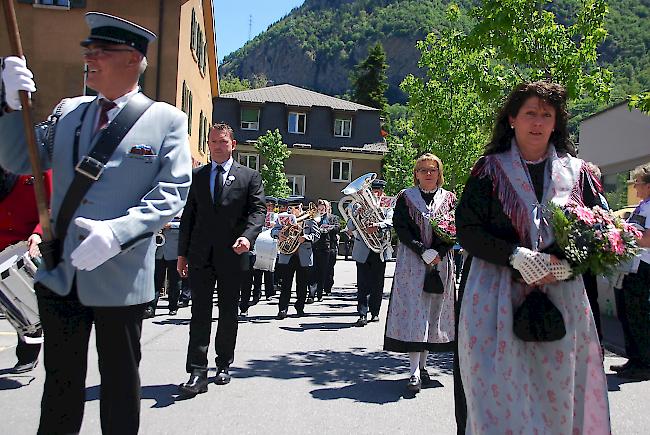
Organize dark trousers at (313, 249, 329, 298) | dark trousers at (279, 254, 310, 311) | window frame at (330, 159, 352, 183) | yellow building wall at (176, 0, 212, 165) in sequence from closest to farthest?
dark trousers at (279, 254, 310, 311) → dark trousers at (313, 249, 329, 298) → yellow building wall at (176, 0, 212, 165) → window frame at (330, 159, 352, 183)

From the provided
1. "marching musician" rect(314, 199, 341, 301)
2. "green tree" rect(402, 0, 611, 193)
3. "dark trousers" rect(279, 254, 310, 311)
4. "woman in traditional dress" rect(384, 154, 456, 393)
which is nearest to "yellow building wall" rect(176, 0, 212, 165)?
"marching musician" rect(314, 199, 341, 301)

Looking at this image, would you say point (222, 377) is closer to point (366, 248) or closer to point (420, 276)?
point (420, 276)

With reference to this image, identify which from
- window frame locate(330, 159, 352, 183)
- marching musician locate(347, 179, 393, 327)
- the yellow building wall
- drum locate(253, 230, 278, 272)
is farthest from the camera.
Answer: window frame locate(330, 159, 352, 183)

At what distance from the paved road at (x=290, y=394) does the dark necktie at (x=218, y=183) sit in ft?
5.65

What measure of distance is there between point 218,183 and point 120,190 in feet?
9.66

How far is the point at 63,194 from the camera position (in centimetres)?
314

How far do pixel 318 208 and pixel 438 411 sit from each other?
30.5ft

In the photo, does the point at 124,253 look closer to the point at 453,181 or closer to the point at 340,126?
the point at 453,181

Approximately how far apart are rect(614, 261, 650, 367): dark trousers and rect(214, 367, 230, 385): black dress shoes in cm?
434

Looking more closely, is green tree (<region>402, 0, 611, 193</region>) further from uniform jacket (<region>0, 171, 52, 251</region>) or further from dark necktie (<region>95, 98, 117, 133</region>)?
dark necktie (<region>95, 98, 117, 133</region>)

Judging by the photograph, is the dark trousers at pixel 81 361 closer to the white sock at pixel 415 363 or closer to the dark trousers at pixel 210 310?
the dark trousers at pixel 210 310

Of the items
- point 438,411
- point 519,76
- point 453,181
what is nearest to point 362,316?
point 519,76

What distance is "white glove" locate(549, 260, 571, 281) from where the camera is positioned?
10.7ft

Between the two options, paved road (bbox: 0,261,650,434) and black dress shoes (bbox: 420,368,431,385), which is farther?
black dress shoes (bbox: 420,368,431,385)
